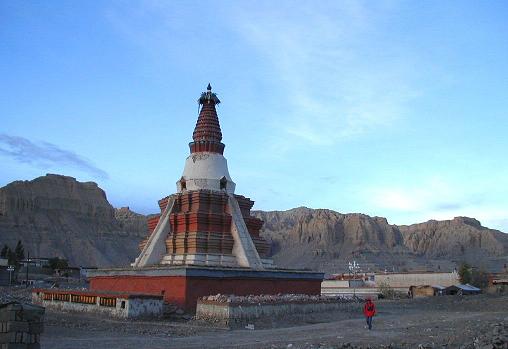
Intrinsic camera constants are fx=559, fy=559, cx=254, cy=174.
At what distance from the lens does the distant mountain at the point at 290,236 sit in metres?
105

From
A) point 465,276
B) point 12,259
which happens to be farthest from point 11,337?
point 12,259

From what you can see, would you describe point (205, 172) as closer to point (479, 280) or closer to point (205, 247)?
point (205, 247)

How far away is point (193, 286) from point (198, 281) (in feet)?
1.22

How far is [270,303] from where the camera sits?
82.7 feet

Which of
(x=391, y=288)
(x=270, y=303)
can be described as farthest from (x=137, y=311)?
(x=391, y=288)

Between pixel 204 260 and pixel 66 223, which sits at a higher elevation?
pixel 66 223

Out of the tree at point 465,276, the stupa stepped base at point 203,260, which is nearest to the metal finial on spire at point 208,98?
the stupa stepped base at point 203,260

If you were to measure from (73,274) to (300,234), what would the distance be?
219ft

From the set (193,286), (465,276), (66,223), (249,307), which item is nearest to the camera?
(249,307)

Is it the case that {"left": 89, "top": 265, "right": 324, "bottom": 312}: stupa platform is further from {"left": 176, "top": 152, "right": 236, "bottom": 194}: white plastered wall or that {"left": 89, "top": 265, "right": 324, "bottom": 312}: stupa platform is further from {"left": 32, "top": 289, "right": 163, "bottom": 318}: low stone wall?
{"left": 176, "top": 152, "right": 236, "bottom": 194}: white plastered wall

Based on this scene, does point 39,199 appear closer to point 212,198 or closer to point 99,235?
point 99,235

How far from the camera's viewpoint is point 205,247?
31672 mm

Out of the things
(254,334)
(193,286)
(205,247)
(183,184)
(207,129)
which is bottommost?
(254,334)

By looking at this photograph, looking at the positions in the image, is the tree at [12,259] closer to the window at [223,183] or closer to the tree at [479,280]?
the window at [223,183]
